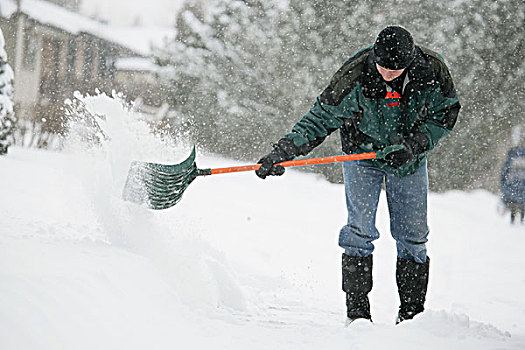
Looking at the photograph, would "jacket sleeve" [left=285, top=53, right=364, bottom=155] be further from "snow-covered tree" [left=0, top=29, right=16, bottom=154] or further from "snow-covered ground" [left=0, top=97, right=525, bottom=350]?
"snow-covered tree" [left=0, top=29, right=16, bottom=154]

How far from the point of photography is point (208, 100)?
919 centimetres

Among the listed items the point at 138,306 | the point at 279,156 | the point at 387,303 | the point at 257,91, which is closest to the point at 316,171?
the point at 257,91

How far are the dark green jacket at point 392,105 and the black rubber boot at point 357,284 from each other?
47 centimetres

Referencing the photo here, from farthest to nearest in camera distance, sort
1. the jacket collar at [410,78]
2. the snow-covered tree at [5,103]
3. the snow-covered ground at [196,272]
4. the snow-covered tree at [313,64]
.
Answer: the snow-covered tree at [313,64], the snow-covered tree at [5,103], the jacket collar at [410,78], the snow-covered ground at [196,272]

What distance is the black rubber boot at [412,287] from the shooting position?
242cm

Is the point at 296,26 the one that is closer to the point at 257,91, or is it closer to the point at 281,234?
the point at 257,91

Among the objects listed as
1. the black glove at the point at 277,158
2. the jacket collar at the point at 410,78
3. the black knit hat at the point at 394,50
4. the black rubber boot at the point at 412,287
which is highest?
the black knit hat at the point at 394,50

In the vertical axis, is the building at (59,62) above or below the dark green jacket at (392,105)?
above

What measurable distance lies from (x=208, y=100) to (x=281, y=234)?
16.1 ft

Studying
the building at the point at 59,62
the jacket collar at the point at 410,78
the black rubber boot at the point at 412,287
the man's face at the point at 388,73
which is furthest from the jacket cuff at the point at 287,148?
the building at the point at 59,62

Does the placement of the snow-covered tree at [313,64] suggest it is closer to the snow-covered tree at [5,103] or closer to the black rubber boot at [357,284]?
the snow-covered tree at [5,103]

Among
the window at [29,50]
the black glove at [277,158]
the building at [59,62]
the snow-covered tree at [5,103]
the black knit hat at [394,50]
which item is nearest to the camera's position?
the black knit hat at [394,50]

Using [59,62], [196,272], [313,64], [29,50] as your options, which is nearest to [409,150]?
[196,272]

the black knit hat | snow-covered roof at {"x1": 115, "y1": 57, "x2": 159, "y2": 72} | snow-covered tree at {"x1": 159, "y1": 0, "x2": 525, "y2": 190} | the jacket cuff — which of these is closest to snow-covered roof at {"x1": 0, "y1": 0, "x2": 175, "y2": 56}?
snow-covered roof at {"x1": 115, "y1": 57, "x2": 159, "y2": 72}
